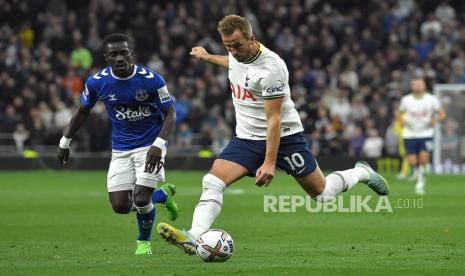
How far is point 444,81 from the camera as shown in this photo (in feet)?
96.6

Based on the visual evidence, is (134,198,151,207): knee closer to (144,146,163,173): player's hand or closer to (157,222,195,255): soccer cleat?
(144,146,163,173): player's hand

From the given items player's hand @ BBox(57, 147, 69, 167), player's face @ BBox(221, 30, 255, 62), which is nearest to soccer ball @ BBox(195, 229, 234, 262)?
player's face @ BBox(221, 30, 255, 62)

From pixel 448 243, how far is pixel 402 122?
940 cm

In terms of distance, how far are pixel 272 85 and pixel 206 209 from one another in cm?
127

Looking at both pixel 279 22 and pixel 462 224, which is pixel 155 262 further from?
pixel 279 22

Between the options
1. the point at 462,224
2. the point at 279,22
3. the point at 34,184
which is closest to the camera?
the point at 462,224

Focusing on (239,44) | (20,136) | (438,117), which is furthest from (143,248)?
(20,136)

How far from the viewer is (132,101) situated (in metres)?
10.5

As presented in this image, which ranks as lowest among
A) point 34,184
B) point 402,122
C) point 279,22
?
point 34,184

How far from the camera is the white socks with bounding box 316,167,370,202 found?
33.8ft

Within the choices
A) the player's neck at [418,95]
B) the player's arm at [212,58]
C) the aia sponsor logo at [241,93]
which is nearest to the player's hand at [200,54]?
the player's arm at [212,58]

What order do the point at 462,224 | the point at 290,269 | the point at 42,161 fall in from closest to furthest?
1. the point at 290,269
2. the point at 462,224
3. the point at 42,161

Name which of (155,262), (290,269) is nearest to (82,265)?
(155,262)

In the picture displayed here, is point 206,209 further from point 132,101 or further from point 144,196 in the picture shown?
point 132,101
